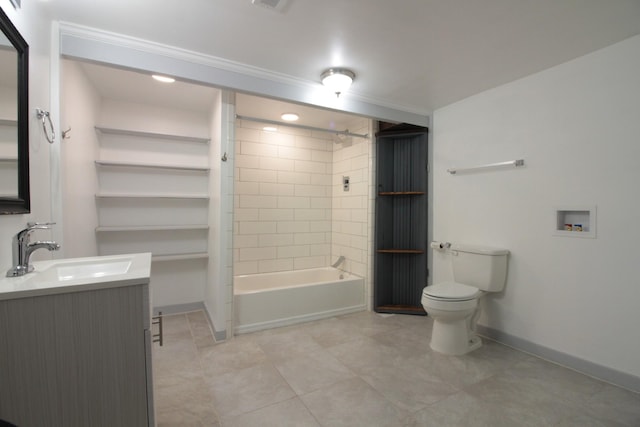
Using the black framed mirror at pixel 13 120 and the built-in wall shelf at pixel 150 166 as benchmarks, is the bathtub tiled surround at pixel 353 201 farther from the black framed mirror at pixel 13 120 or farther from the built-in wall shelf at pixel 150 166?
the black framed mirror at pixel 13 120

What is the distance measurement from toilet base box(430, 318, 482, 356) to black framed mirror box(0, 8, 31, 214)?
2.62 m

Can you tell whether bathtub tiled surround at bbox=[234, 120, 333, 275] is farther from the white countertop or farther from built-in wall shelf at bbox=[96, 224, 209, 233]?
the white countertop

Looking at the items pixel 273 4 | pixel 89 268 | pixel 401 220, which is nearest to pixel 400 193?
pixel 401 220

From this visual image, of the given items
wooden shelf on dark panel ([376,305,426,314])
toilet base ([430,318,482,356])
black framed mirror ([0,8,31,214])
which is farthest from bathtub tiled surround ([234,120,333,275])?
black framed mirror ([0,8,31,214])

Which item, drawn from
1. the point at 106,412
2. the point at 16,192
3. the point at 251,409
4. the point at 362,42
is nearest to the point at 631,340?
the point at 251,409

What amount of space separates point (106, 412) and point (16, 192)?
3.15 ft

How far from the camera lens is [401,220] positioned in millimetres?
3389

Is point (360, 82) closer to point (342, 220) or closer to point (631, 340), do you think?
point (342, 220)

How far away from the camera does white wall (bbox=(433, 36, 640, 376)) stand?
185 cm

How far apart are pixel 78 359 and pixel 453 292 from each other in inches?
89.4

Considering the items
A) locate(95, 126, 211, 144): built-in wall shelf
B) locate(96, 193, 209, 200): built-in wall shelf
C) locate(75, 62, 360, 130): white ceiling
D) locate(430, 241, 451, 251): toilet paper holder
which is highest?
locate(75, 62, 360, 130): white ceiling

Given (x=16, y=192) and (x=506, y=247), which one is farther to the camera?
(x=506, y=247)

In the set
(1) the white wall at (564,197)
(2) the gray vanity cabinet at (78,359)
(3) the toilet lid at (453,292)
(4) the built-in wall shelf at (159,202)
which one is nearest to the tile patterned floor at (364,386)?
(1) the white wall at (564,197)

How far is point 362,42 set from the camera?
1.89m
